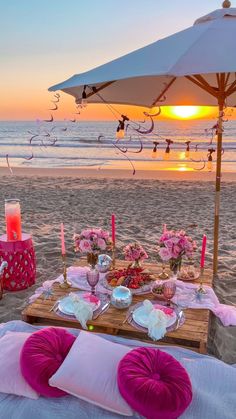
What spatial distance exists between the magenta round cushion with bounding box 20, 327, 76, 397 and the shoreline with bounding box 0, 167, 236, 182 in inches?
411

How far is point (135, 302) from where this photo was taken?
321 cm

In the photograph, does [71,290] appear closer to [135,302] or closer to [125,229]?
[135,302]

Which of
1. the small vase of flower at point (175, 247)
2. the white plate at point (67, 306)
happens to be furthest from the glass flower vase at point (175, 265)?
the white plate at point (67, 306)

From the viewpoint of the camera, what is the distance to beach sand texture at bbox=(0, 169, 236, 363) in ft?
14.0

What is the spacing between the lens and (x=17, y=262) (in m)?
4.19

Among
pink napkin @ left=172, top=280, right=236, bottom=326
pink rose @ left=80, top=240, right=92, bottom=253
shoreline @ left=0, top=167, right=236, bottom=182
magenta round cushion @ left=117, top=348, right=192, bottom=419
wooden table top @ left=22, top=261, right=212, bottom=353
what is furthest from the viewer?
shoreline @ left=0, top=167, right=236, bottom=182

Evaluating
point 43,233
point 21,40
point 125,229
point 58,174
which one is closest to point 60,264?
point 43,233

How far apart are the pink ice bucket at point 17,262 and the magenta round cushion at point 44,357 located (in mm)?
1905

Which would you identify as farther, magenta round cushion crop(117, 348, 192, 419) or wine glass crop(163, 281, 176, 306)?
wine glass crop(163, 281, 176, 306)

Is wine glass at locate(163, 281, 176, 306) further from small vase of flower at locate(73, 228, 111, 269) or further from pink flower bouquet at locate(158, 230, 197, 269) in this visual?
small vase of flower at locate(73, 228, 111, 269)

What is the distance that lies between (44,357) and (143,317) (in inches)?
38.1

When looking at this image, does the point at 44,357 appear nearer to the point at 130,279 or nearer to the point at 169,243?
the point at 130,279

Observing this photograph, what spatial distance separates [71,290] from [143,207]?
5221 mm

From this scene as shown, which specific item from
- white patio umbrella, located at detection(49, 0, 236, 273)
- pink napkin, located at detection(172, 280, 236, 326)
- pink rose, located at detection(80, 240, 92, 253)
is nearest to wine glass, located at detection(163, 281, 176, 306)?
pink napkin, located at detection(172, 280, 236, 326)
